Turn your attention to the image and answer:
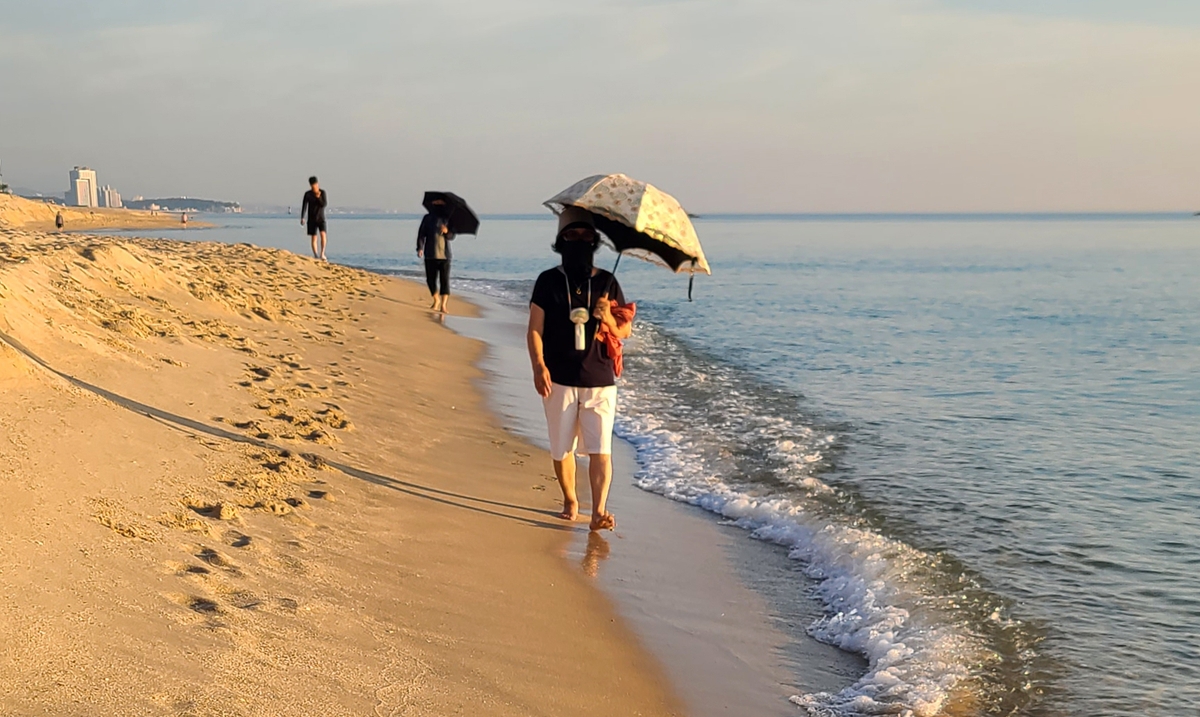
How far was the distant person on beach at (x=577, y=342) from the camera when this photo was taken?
5.56 m

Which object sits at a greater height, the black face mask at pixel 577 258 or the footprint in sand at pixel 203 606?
the black face mask at pixel 577 258

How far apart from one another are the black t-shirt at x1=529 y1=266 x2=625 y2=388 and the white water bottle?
31 millimetres

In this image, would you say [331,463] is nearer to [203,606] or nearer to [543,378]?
[543,378]

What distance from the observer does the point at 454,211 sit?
50.0 ft

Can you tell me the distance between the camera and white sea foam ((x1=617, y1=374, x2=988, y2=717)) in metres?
4.15

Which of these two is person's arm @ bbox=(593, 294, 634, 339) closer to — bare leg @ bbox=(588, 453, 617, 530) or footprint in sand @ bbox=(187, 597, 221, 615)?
bare leg @ bbox=(588, 453, 617, 530)

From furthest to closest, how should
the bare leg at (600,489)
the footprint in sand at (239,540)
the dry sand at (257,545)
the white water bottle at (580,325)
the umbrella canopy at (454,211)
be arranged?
1. the umbrella canopy at (454,211)
2. the bare leg at (600,489)
3. the white water bottle at (580,325)
4. the footprint in sand at (239,540)
5. the dry sand at (257,545)

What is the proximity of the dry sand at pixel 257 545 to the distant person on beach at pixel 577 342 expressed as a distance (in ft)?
2.17

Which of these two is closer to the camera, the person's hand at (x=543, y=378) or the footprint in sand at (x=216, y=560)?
the footprint in sand at (x=216, y=560)

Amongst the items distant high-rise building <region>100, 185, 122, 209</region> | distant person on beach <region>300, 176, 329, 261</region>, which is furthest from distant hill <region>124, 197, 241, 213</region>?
distant person on beach <region>300, 176, 329, 261</region>

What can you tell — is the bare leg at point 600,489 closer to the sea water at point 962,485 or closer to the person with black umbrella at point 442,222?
the sea water at point 962,485

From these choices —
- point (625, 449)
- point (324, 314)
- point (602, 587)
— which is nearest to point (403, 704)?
point (602, 587)

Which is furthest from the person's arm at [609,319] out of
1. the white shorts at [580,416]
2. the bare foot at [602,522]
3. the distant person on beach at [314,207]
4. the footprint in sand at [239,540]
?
the distant person on beach at [314,207]

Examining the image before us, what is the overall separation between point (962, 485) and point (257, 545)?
5.40m
